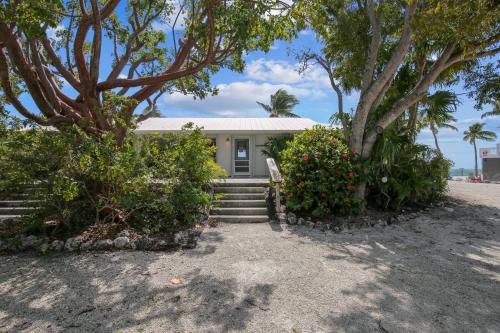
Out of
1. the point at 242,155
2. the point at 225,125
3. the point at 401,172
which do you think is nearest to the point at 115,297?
the point at 401,172

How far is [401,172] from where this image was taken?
7121mm

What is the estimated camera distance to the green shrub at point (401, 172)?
22.7 feet

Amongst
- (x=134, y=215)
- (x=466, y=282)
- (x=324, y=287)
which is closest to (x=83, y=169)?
(x=134, y=215)

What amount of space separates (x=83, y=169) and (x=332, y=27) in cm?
816

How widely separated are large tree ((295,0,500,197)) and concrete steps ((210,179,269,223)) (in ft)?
9.01

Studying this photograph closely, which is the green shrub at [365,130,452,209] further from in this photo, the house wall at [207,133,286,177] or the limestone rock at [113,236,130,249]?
the house wall at [207,133,286,177]

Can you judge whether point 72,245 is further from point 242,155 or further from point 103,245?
point 242,155

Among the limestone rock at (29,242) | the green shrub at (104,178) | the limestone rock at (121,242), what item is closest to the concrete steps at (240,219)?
the green shrub at (104,178)

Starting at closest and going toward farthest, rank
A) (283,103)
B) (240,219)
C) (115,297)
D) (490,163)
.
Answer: (115,297) → (240,219) → (490,163) → (283,103)

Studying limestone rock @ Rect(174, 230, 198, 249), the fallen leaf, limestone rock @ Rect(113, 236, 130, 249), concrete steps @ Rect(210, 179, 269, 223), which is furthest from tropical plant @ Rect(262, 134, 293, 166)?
the fallen leaf

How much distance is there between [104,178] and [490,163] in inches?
1242

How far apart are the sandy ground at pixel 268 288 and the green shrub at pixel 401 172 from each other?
1850 millimetres

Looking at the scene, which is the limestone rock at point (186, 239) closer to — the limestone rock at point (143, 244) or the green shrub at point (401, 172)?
the limestone rock at point (143, 244)

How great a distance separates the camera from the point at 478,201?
8.61 metres
